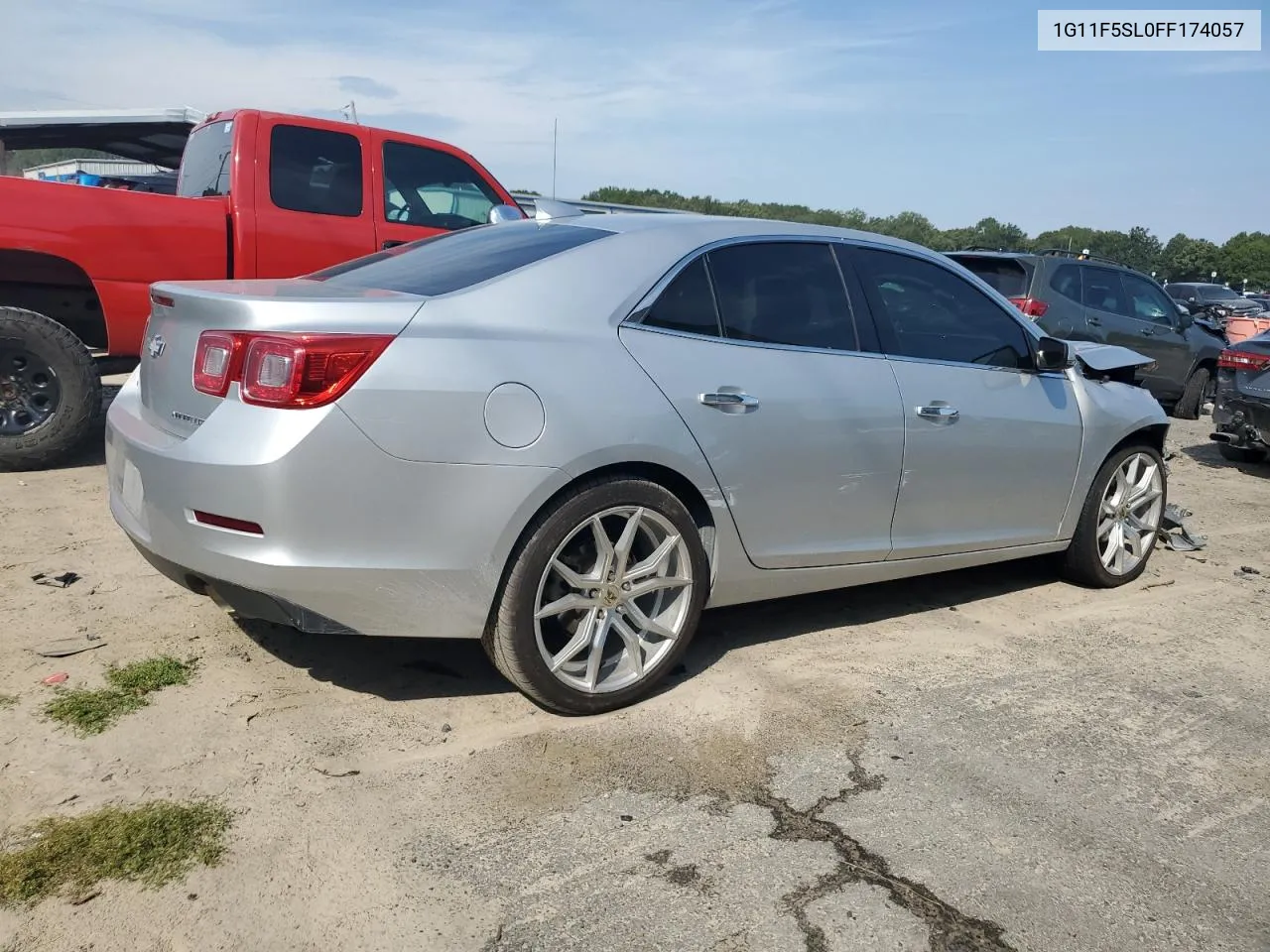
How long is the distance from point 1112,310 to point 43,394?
9.61m

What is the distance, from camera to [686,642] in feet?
11.7

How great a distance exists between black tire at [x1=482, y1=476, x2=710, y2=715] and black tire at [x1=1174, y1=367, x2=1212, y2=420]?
10.5m

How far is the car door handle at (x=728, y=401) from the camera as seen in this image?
3.45 m

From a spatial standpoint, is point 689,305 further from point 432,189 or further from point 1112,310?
point 1112,310

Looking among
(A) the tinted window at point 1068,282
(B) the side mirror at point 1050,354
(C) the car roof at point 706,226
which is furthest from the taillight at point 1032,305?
(C) the car roof at point 706,226

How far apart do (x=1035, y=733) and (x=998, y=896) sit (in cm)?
102

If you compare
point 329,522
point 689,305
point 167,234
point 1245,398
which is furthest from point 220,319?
point 1245,398

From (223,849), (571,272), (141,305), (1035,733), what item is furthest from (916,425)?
(141,305)

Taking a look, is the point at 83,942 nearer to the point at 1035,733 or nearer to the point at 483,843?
the point at 483,843

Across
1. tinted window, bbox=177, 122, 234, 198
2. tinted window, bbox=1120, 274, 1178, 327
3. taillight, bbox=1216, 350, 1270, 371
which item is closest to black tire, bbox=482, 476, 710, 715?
tinted window, bbox=177, 122, 234, 198

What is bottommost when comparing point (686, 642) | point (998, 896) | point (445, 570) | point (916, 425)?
point (998, 896)

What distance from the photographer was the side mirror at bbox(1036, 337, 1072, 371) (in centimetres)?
463

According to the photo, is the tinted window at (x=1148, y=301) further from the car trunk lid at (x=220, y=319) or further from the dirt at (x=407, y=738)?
the car trunk lid at (x=220, y=319)

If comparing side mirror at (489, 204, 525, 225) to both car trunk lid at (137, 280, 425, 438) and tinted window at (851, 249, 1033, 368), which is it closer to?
car trunk lid at (137, 280, 425, 438)
